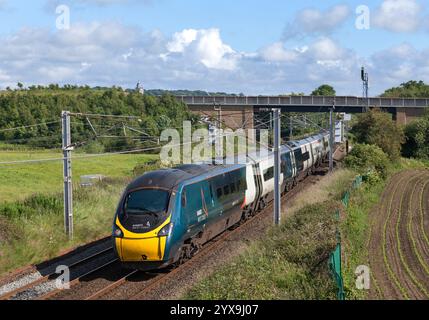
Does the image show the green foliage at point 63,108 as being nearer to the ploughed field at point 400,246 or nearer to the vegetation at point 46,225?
the ploughed field at point 400,246

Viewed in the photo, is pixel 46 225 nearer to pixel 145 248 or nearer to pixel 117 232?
pixel 117 232

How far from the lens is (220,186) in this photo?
20.2m

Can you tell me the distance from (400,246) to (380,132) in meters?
33.9

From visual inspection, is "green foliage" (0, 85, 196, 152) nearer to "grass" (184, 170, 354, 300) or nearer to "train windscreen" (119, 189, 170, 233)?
"grass" (184, 170, 354, 300)

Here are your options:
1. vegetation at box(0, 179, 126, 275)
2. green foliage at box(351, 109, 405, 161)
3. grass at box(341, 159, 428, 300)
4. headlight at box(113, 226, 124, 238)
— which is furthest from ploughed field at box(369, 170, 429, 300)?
green foliage at box(351, 109, 405, 161)

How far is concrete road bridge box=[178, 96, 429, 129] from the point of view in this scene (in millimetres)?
76875

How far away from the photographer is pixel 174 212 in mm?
16078

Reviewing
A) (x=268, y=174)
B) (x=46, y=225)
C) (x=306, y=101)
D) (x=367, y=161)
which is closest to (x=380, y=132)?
(x=367, y=161)

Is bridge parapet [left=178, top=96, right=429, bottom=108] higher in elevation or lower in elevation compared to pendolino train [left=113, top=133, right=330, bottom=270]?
higher

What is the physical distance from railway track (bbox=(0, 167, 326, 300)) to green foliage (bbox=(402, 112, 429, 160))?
49.3 meters

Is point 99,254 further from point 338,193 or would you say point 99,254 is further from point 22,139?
point 22,139

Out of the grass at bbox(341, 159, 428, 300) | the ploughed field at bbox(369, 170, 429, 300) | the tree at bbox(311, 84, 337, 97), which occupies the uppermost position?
the tree at bbox(311, 84, 337, 97)
